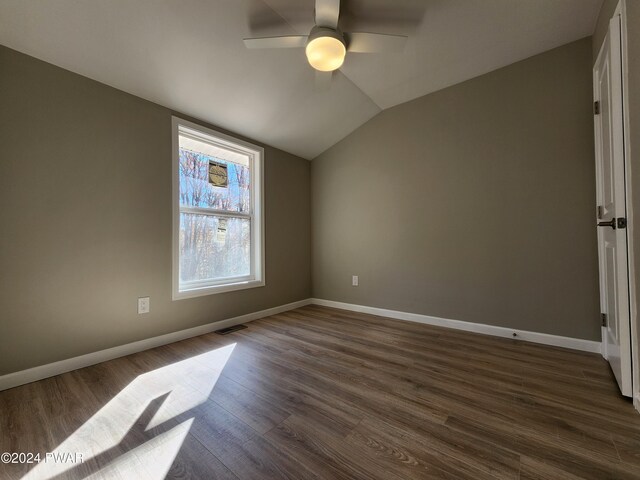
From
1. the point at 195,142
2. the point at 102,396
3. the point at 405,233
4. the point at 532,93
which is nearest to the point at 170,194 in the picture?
the point at 195,142

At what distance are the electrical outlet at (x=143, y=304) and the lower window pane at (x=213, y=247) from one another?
352 millimetres

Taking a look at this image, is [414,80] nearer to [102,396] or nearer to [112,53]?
[112,53]

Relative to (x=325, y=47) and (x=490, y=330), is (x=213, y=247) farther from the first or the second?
(x=490, y=330)

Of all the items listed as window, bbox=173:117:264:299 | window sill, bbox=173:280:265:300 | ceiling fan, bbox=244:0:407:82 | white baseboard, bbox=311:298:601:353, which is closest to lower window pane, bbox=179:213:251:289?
window, bbox=173:117:264:299

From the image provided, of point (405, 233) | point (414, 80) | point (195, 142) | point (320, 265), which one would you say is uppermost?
point (414, 80)

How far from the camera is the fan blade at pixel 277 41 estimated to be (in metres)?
1.78

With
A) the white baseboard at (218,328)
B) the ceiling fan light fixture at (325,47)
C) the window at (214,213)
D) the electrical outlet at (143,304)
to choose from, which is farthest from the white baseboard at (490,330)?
the ceiling fan light fixture at (325,47)

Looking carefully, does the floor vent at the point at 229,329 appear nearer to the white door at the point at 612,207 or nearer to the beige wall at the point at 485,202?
the beige wall at the point at 485,202

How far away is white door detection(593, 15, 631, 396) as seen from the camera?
143 centimetres

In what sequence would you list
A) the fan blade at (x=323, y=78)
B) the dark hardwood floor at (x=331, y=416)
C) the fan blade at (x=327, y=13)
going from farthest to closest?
the fan blade at (x=323, y=78) → the fan blade at (x=327, y=13) → the dark hardwood floor at (x=331, y=416)

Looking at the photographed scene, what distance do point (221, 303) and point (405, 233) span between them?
2.16 meters

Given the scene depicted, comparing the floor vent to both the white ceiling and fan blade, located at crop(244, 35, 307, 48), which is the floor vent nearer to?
the white ceiling

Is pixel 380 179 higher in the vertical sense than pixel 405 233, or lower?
higher

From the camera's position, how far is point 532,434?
120cm
